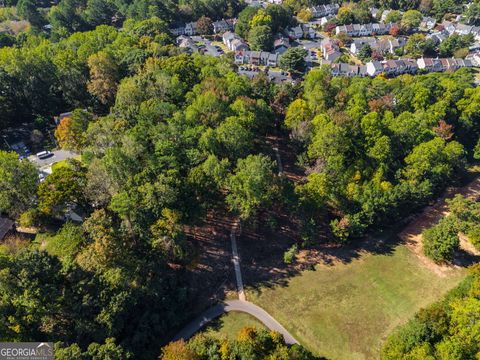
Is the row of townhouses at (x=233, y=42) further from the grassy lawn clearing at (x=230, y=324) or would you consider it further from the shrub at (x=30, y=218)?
the grassy lawn clearing at (x=230, y=324)

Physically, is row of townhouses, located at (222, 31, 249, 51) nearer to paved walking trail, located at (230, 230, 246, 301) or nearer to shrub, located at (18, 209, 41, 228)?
paved walking trail, located at (230, 230, 246, 301)

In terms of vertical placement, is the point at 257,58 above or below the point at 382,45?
below

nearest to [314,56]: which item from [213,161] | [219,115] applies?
[219,115]

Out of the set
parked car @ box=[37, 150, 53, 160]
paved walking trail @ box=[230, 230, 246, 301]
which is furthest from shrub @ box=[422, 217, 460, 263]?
parked car @ box=[37, 150, 53, 160]

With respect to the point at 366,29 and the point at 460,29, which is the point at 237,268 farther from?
the point at 460,29

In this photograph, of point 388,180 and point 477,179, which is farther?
point 477,179

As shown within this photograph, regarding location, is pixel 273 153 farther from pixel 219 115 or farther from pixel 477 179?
pixel 477 179

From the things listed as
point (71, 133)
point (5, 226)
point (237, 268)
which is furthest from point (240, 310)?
point (71, 133)
